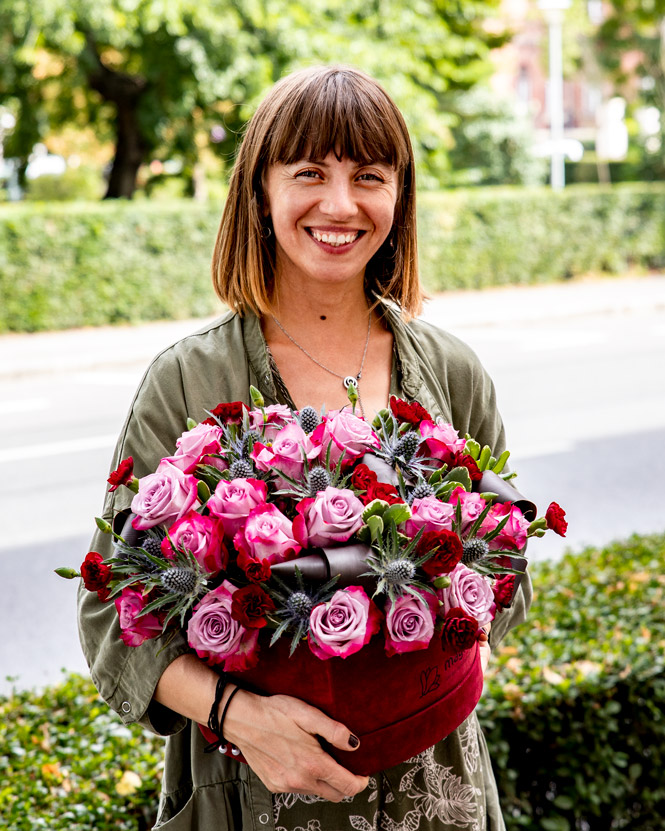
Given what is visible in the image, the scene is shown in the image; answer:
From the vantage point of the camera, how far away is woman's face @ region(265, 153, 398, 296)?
70.7 inches

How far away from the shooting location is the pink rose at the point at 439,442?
5.06 feet

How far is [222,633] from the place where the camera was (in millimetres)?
1374

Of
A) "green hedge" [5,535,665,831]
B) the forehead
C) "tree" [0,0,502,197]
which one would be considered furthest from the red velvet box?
"tree" [0,0,502,197]

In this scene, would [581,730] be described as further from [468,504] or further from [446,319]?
[446,319]

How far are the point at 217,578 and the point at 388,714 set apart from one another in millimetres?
317

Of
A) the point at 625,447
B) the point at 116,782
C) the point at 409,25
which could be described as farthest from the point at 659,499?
the point at 409,25

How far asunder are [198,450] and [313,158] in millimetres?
598

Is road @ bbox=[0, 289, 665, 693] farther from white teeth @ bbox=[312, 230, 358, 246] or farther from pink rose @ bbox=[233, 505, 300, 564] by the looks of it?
pink rose @ bbox=[233, 505, 300, 564]

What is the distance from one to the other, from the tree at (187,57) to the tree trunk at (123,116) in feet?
0.07

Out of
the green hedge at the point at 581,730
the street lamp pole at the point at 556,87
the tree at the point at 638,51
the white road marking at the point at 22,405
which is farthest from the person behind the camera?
the tree at the point at 638,51

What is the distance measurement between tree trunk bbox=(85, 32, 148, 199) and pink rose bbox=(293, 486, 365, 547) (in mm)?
15755

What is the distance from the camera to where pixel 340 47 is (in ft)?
52.2

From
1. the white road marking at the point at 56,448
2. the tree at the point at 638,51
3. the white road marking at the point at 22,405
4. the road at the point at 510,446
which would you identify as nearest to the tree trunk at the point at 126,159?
the road at the point at 510,446

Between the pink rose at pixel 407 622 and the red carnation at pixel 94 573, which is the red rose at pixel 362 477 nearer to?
the pink rose at pixel 407 622
